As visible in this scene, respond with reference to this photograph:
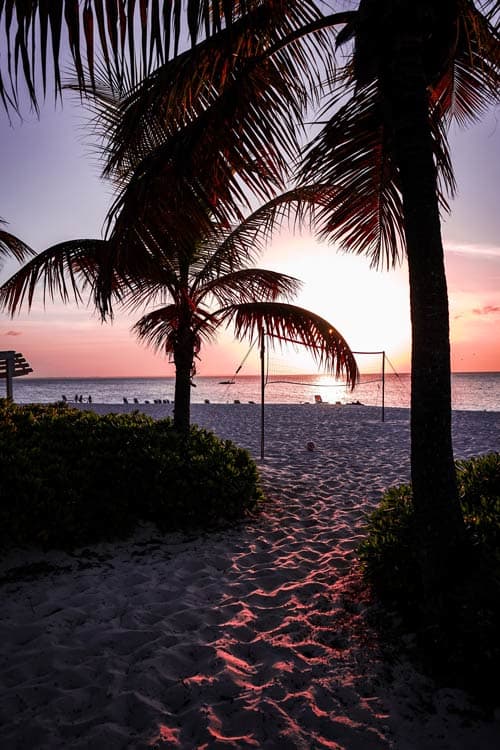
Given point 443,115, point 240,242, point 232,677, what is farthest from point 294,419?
point 232,677

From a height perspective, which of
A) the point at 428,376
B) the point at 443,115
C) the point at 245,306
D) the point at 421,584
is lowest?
the point at 421,584

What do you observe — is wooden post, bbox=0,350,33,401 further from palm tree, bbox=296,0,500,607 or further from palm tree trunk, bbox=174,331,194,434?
palm tree, bbox=296,0,500,607

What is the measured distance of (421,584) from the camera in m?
3.41

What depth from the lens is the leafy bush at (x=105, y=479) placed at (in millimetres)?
4594

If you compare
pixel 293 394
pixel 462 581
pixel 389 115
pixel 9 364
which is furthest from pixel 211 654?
pixel 293 394

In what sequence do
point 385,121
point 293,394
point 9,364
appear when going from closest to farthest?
point 385,121 → point 9,364 → point 293,394

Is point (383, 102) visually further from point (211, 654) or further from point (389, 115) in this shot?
point (211, 654)

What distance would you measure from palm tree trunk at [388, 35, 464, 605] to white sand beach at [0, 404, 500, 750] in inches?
31.7

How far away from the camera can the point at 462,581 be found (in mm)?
3006

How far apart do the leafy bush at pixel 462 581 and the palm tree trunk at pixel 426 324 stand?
0.18 meters

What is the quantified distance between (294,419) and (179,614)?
1637 centimetres

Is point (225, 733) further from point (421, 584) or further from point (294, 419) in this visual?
point (294, 419)

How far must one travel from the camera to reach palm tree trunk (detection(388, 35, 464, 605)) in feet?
9.76

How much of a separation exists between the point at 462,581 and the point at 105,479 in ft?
13.5
